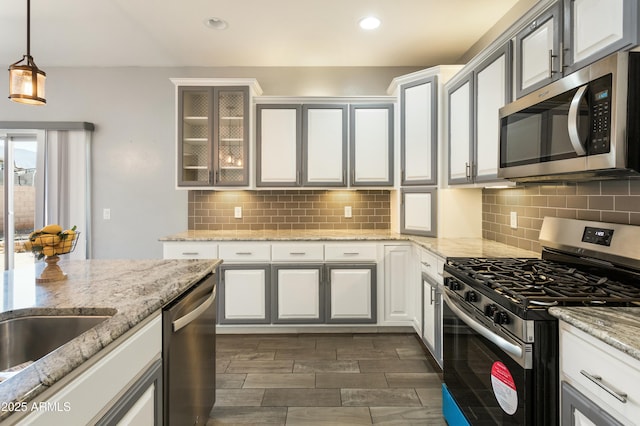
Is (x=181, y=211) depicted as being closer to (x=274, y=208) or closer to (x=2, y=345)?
(x=274, y=208)

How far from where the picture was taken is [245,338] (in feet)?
10.5

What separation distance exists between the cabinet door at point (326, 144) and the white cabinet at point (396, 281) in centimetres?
89

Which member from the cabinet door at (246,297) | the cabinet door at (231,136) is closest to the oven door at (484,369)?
the cabinet door at (246,297)

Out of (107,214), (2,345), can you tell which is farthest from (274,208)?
(2,345)

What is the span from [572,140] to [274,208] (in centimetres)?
292

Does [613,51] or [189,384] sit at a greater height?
[613,51]

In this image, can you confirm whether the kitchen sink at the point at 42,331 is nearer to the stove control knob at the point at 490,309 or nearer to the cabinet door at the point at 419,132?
the stove control knob at the point at 490,309

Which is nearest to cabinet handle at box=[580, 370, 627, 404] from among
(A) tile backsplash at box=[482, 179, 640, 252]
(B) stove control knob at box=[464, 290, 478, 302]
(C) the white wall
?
(B) stove control knob at box=[464, 290, 478, 302]

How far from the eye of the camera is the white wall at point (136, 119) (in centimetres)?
384

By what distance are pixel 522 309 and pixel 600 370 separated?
0.27 meters

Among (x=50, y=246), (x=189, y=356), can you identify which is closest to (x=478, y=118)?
(x=189, y=356)

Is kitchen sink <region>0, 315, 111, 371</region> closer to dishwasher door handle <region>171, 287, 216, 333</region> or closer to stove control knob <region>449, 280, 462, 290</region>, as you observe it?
dishwasher door handle <region>171, 287, 216, 333</region>

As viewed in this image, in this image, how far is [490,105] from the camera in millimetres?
2305

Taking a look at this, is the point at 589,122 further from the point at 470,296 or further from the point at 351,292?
the point at 351,292
